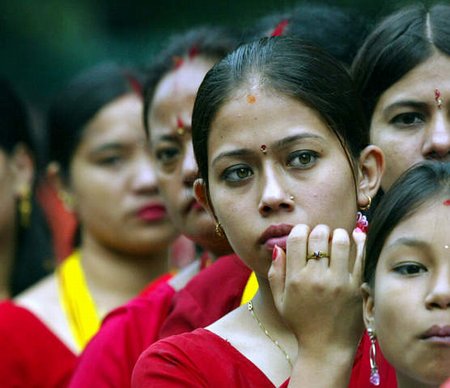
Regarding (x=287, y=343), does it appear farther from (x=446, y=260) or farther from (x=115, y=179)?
(x=115, y=179)

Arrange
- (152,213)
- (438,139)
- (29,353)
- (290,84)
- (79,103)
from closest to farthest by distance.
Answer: (290,84)
(438,139)
(29,353)
(152,213)
(79,103)

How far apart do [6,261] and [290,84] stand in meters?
3.04

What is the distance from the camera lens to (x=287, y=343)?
2.92 meters

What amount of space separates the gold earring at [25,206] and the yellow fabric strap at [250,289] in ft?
8.26

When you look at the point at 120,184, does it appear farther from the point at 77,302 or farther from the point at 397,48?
the point at 397,48

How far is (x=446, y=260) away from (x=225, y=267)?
110 cm

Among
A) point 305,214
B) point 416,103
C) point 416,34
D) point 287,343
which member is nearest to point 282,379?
point 287,343

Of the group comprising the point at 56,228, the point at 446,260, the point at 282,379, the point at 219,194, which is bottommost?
the point at 282,379

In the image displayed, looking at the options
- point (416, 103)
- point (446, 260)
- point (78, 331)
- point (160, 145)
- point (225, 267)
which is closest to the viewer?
point (446, 260)

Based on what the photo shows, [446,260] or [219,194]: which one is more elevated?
[219,194]

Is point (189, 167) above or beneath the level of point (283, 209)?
above

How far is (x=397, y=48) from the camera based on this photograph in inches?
129

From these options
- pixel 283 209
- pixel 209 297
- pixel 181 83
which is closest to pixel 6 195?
pixel 181 83

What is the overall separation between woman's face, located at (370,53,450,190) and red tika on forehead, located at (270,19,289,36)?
56 centimetres
